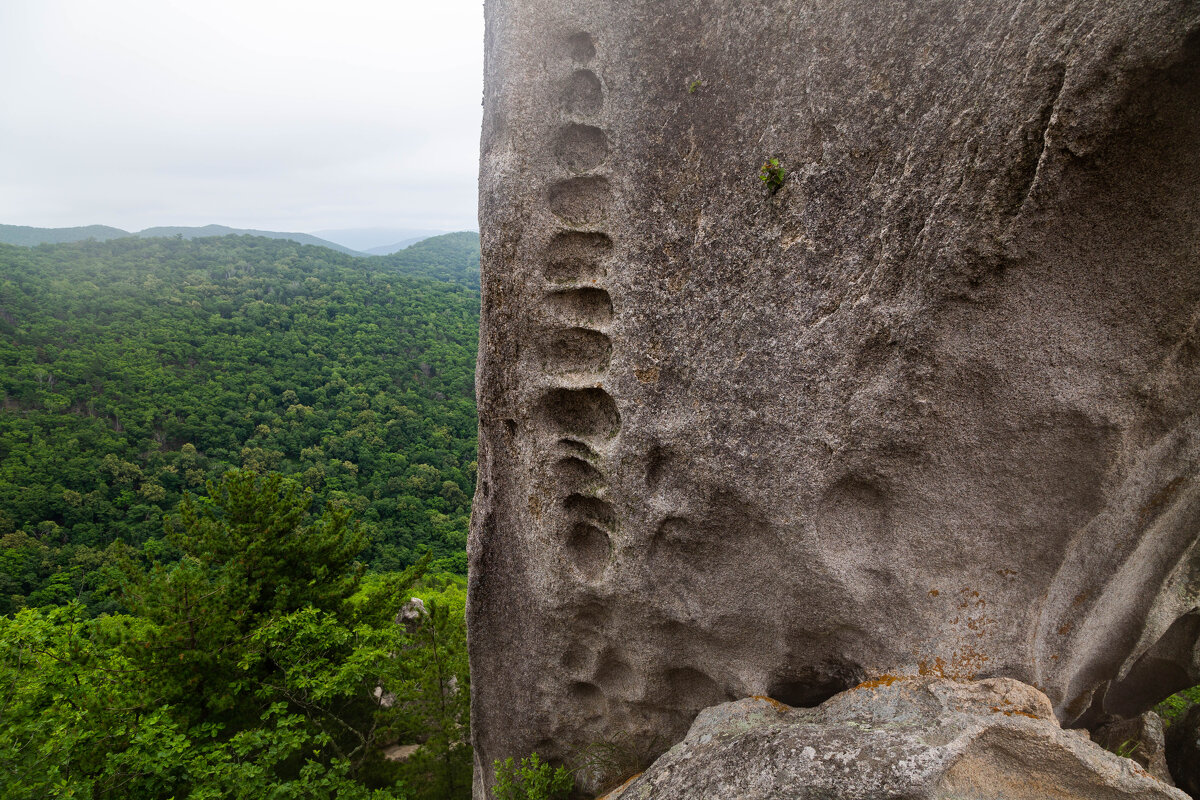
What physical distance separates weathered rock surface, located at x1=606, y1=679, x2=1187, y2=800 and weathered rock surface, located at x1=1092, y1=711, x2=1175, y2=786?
2770 millimetres

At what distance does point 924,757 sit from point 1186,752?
4709mm

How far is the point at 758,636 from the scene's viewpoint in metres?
5.86

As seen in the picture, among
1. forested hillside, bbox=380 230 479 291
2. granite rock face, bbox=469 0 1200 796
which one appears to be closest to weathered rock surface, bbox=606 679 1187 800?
granite rock face, bbox=469 0 1200 796

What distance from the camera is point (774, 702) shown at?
570 centimetres

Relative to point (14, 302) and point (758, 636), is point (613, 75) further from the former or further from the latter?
point (14, 302)

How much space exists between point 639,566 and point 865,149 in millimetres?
3797

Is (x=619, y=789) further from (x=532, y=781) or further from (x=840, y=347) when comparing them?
(x=840, y=347)

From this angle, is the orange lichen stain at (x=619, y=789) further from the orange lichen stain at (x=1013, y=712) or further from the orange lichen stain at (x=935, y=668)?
the orange lichen stain at (x=1013, y=712)

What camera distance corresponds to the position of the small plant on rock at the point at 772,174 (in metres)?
4.79

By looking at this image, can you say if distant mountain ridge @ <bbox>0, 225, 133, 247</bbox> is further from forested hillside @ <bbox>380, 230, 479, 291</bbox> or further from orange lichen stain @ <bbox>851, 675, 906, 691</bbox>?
orange lichen stain @ <bbox>851, 675, 906, 691</bbox>

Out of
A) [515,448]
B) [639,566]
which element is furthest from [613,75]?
[639,566]

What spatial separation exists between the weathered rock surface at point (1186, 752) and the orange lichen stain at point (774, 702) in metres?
4.18

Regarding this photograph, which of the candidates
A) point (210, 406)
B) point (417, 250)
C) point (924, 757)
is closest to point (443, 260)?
point (417, 250)

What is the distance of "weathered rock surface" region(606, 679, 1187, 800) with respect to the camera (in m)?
4.07
